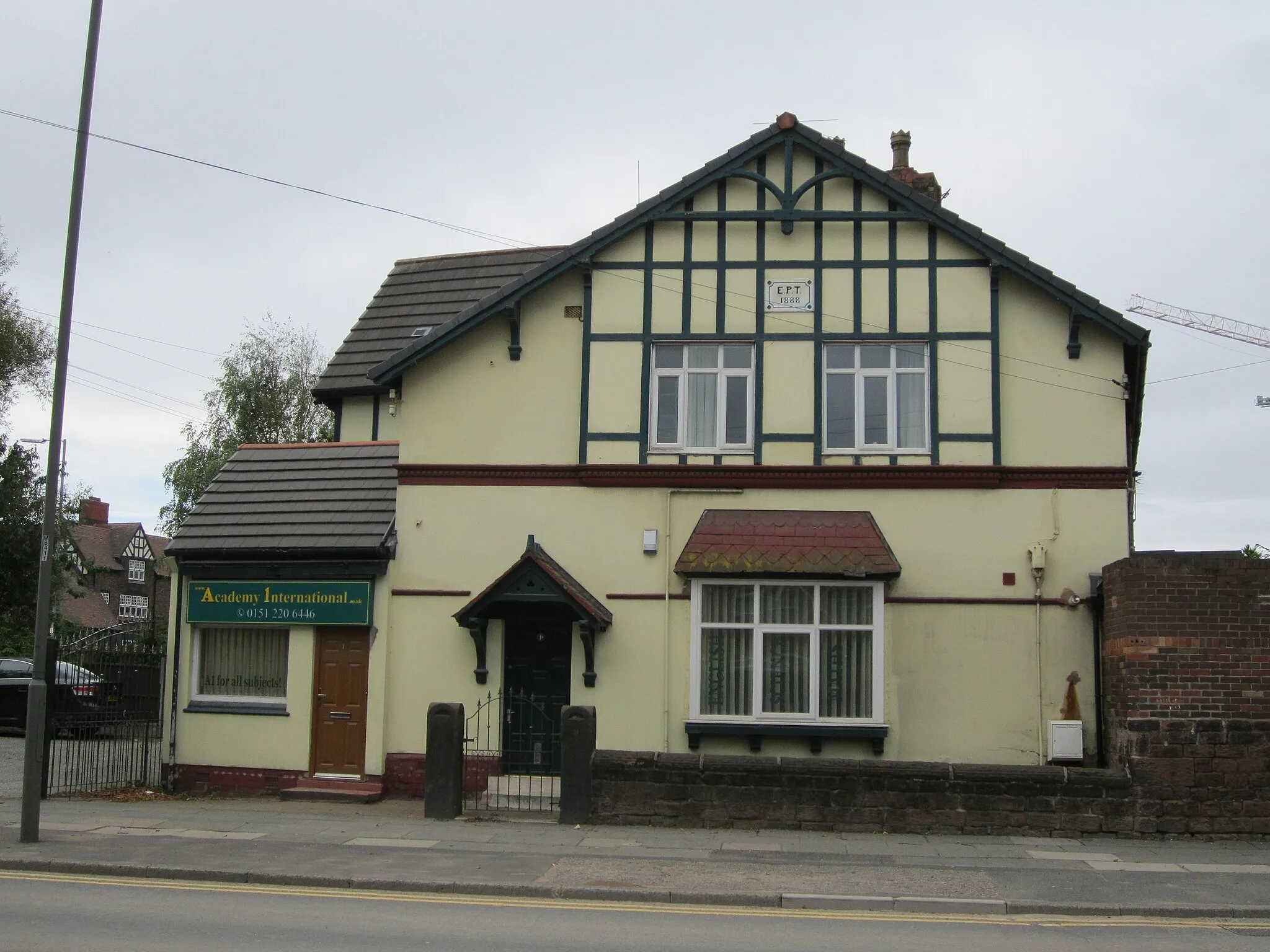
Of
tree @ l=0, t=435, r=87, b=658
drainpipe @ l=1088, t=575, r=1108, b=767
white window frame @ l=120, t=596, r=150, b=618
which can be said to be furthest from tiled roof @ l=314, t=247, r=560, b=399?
white window frame @ l=120, t=596, r=150, b=618

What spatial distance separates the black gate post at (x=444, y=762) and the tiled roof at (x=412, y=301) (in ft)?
28.7

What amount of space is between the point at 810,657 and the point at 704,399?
3652 millimetres

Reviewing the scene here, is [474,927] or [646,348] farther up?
[646,348]

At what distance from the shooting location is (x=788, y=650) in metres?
15.8

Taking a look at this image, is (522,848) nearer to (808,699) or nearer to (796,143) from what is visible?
(808,699)

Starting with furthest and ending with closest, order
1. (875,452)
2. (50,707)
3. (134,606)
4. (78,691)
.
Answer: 1. (134,606)
2. (78,691)
3. (50,707)
4. (875,452)

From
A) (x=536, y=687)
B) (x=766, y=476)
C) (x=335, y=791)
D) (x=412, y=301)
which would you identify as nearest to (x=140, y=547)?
(x=412, y=301)

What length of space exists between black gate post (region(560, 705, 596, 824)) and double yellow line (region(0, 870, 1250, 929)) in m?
3.42

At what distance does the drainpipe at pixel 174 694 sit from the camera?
17.0 metres

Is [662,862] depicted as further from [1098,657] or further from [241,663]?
[241,663]

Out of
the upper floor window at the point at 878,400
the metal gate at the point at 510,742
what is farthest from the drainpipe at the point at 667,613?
the upper floor window at the point at 878,400

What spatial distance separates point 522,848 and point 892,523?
21.0 feet

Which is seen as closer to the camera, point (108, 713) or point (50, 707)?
point (50, 707)

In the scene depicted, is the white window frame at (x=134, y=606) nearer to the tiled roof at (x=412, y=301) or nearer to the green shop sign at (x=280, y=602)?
the tiled roof at (x=412, y=301)
